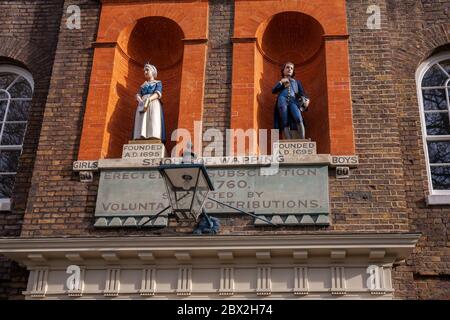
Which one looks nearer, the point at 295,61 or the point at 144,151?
the point at 144,151

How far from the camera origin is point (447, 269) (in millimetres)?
10328

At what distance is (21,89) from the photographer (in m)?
13.1

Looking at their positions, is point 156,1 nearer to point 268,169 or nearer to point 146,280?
point 268,169

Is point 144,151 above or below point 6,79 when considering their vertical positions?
below

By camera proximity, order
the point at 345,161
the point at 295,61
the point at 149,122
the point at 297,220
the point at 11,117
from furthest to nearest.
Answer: the point at 295,61, the point at 11,117, the point at 149,122, the point at 345,161, the point at 297,220

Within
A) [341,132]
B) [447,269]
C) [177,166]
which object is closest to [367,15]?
[341,132]

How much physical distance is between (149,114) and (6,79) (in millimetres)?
3408

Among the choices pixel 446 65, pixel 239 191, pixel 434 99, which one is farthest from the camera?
pixel 446 65

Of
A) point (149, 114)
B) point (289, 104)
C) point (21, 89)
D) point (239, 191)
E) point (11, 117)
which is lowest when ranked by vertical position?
point (239, 191)

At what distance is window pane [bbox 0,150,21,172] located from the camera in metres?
12.3

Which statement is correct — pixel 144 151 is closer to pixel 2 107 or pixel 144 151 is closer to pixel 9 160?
pixel 9 160

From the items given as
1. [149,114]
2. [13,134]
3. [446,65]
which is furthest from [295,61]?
[13,134]

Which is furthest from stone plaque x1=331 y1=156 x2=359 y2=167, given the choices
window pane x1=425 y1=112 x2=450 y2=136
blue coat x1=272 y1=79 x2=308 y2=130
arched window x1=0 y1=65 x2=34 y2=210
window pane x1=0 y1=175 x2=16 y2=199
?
window pane x1=0 y1=175 x2=16 y2=199
